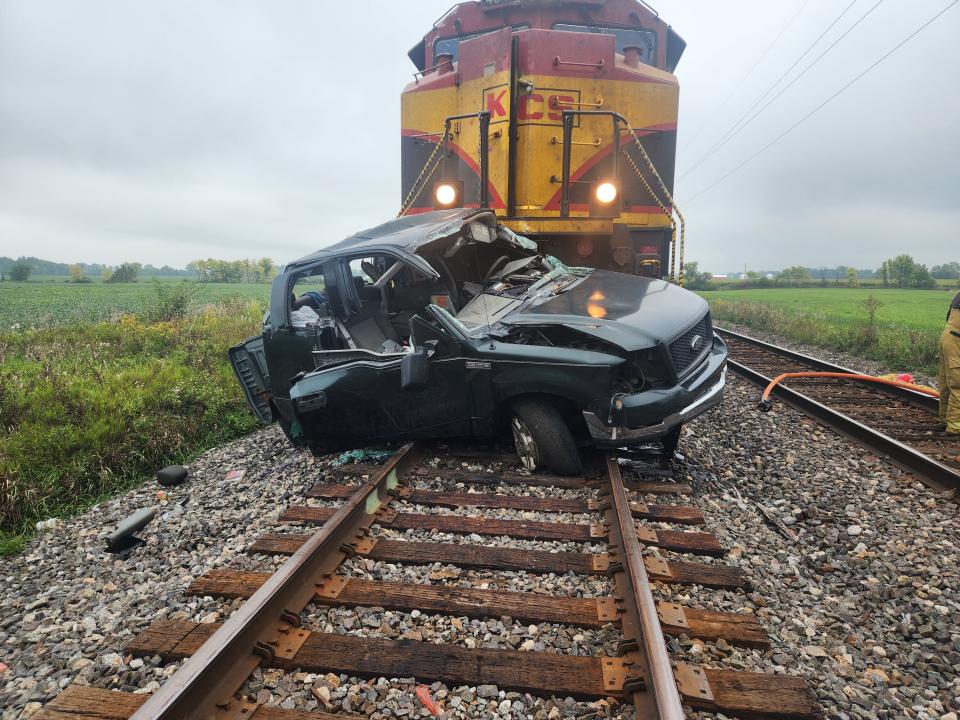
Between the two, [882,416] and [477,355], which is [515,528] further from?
[882,416]

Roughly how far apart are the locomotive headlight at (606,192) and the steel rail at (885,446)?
299 centimetres

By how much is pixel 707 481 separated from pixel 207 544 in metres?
3.34

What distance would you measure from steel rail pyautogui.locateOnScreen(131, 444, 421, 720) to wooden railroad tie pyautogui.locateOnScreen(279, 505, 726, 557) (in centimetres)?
24

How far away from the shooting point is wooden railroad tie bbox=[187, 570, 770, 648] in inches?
90.3

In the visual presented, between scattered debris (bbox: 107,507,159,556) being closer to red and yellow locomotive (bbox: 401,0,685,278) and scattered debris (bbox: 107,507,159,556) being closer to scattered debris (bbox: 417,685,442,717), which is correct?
scattered debris (bbox: 417,685,442,717)

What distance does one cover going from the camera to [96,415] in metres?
5.48

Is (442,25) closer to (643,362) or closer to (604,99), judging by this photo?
(604,99)

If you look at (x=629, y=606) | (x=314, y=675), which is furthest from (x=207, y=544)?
(x=629, y=606)

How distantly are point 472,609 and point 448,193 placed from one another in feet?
19.3

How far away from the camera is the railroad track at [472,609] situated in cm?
192

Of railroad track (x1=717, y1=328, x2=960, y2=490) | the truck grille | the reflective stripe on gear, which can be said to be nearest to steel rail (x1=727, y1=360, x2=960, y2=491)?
railroad track (x1=717, y1=328, x2=960, y2=490)

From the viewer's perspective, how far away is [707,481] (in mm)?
4039

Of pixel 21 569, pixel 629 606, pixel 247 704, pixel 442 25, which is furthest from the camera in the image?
pixel 442 25

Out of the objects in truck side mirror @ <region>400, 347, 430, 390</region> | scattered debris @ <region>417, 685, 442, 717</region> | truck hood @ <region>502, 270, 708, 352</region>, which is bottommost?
scattered debris @ <region>417, 685, 442, 717</region>
